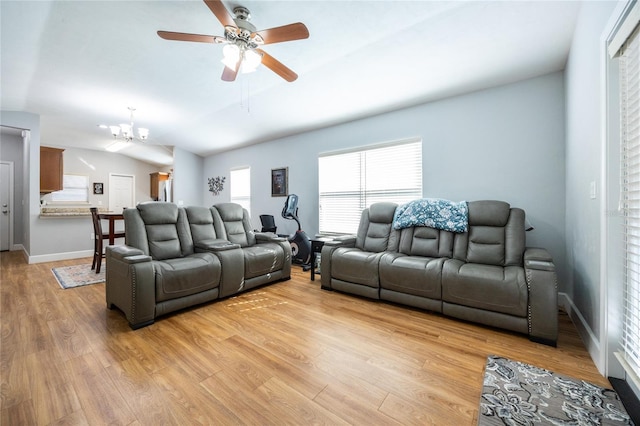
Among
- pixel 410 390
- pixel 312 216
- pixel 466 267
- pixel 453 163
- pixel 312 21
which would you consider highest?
pixel 312 21

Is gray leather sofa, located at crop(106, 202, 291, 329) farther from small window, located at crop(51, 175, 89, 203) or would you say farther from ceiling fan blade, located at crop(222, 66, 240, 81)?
small window, located at crop(51, 175, 89, 203)

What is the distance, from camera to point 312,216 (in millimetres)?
4840

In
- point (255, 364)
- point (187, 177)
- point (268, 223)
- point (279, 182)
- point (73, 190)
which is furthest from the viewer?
point (187, 177)

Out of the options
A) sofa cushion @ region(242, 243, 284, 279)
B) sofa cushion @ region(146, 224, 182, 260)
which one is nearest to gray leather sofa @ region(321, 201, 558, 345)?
sofa cushion @ region(242, 243, 284, 279)

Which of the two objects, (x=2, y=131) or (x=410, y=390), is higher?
(x=2, y=131)

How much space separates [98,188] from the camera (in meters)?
7.01

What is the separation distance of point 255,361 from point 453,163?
3.20m

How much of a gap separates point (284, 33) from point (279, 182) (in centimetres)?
350

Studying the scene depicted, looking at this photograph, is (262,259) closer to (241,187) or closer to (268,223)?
(268,223)

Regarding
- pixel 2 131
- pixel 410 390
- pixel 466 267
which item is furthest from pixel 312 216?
pixel 2 131

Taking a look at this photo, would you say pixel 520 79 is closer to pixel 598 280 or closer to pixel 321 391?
pixel 598 280

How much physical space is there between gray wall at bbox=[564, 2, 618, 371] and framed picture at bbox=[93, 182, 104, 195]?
9720mm

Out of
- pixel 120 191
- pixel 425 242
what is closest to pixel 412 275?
pixel 425 242

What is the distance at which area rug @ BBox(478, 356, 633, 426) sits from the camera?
1.23 m
